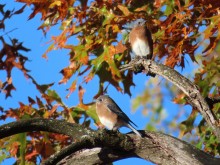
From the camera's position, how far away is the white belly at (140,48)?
7.29 m

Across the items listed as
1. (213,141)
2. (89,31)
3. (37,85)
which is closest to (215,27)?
(213,141)

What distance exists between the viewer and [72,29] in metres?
7.32

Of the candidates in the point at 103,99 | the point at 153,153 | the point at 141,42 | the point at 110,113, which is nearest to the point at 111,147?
the point at 153,153

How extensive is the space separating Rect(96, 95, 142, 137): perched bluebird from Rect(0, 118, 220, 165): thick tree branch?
1.11 meters

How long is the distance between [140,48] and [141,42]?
0.08m

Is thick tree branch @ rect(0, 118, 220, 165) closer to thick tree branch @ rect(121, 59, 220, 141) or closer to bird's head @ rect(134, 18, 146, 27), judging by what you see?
thick tree branch @ rect(121, 59, 220, 141)

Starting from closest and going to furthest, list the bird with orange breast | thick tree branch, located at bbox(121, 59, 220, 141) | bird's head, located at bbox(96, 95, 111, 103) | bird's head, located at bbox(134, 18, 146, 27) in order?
thick tree branch, located at bbox(121, 59, 220, 141), bird's head, located at bbox(96, 95, 111, 103), bird's head, located at bbox(134, 18, 146, 27), the bird with orange breast

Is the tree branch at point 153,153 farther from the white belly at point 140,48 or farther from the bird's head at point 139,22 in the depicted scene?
the white belly at point 140,48

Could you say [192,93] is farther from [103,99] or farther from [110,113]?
[103,99]

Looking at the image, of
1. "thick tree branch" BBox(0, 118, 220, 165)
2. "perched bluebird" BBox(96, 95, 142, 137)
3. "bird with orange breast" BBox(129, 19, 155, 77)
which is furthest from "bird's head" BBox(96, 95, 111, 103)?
"thick tree branch" BBox(0, 118, 220, 165)

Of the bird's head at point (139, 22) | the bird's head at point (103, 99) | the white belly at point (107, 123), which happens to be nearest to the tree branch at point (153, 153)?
the white belly at point (107, 123)

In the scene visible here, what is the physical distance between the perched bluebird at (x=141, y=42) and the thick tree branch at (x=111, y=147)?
219 centimetres

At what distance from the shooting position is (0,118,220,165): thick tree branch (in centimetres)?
503

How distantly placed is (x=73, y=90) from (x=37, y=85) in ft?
1.90
